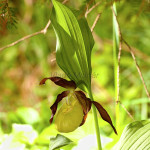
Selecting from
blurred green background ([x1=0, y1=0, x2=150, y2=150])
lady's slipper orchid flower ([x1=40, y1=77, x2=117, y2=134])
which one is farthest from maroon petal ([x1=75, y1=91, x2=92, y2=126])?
blurred green background ([x1=0, y1=0, x2=150, y2=150])

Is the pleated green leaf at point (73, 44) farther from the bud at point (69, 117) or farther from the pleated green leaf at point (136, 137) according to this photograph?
the pleated green leaf at point (136, 137)

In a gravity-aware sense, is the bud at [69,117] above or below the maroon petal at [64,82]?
below

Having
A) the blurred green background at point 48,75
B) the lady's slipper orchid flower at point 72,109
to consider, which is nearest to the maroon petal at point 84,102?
the lady's slipper orchid flower at point 72,109

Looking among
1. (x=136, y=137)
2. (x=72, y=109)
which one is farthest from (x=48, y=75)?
(x=136, y=137)

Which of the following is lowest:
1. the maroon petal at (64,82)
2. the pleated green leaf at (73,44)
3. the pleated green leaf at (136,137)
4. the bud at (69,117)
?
the pleated green leaf at (136,137)

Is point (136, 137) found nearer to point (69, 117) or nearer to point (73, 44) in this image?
point (69, 117)
